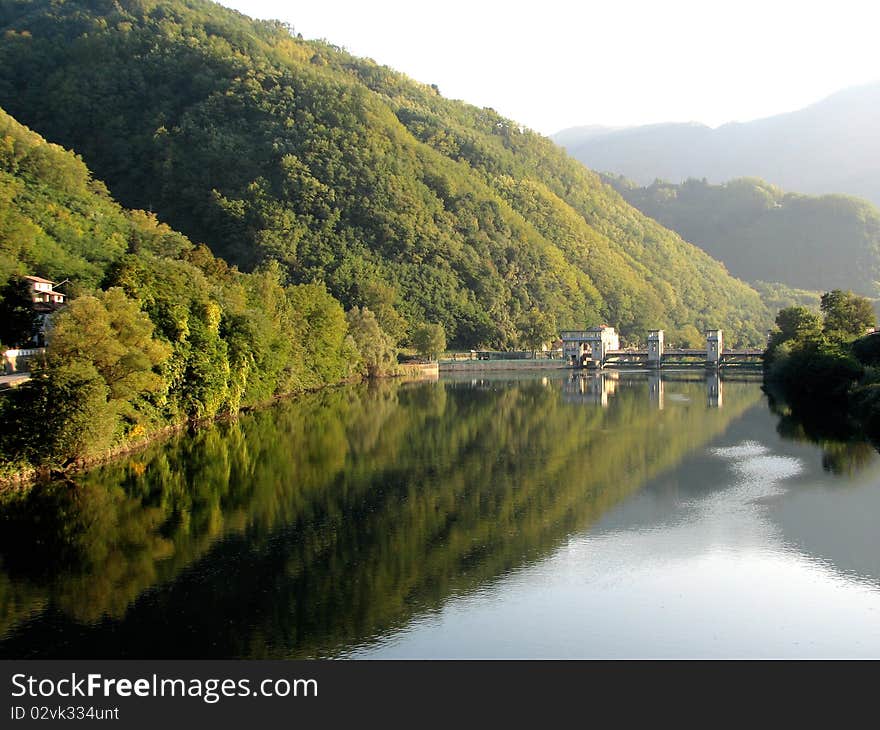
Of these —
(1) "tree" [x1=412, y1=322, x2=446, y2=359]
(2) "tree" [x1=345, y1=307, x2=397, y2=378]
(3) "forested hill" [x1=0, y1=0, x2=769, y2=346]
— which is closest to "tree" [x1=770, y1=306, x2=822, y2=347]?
(2) "tree" [x1=345, y1=307, x2=397, y2=378]

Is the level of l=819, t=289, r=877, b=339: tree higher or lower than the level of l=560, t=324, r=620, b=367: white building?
higher

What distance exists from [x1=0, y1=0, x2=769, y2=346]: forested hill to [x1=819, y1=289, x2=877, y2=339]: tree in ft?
170

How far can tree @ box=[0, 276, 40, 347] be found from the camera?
41.3 metres

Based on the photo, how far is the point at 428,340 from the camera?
107500 mm

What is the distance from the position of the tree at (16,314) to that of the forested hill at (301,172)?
6522 cm

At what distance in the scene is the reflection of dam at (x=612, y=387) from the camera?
64.2 meters

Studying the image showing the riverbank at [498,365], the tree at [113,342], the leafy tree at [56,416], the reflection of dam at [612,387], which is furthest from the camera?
the riverbank at [498,365]

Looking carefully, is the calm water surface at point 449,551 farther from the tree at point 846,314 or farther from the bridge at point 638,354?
the bridge at point 638,354

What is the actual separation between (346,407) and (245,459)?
21.4 m

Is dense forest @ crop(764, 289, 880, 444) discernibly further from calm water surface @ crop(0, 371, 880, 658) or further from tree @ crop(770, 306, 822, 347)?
calm water surface @ crop(0, 371, 880, 658)

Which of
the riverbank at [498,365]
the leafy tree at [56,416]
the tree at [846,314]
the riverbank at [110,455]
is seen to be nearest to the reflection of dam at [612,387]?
the riverbank at [498,365]

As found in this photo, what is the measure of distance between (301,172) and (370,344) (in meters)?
44.9

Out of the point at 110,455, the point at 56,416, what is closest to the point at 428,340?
the point at 110,455

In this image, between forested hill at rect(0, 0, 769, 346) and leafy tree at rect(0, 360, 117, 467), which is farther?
forested hill at rect(0, 0, 769, 346)
